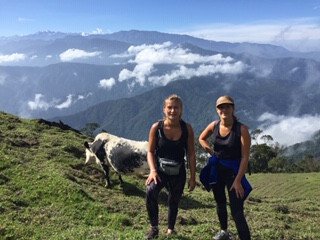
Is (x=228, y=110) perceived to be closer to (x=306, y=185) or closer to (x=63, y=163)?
(x=63, y=163)

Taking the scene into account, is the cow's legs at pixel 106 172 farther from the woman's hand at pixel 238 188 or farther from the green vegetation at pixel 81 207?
the woman's hand at pixel 238 188

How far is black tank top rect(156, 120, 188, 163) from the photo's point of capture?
10148 mm

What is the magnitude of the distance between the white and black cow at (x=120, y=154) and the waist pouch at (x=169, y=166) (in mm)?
9270

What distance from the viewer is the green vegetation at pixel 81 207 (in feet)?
42.4

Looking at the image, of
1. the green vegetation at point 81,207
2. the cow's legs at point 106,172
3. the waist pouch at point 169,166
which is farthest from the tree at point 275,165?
the waist pouch at point 169,166

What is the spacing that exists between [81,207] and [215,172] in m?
7.44

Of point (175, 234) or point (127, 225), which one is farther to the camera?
point (127, 225)

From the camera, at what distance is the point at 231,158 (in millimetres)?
9898

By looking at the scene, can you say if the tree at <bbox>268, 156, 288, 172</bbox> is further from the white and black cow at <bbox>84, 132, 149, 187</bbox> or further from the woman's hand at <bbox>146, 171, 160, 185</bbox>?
the woman's hand at <bbox>146, 171, 160, 185</bbox>

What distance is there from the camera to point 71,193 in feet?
57.0

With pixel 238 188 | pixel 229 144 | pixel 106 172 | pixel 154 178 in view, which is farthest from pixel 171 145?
pixel 106 172

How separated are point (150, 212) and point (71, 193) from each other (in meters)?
7.67

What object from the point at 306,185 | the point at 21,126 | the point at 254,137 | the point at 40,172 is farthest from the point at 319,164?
the point at 40,172

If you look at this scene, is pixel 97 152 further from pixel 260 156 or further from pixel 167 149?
A: pixel 260 156
